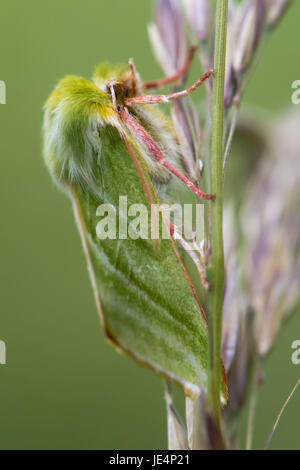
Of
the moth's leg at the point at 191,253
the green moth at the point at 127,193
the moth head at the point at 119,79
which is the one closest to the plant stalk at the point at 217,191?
the moth's leg at the point at 191,253

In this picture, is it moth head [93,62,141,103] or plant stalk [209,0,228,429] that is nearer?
plant stalk [209,0,228,429]

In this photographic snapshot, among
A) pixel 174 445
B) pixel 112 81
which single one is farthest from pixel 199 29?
pixel 174 445

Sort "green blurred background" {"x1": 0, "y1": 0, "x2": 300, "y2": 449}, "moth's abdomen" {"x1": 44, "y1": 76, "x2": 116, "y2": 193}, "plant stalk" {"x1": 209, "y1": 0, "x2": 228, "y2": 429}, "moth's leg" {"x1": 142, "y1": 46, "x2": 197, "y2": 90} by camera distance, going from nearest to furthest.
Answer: "plant stalk" {"x1": 209, "y1": 0, "x2": 228, "y2": 429}
"moth's abdomen" {"x1": 44, "y1": 76, "x2": 116, "y2": 193}
"moth's leg" {"x1": 142, "y1": 46, "x2": 197, "y2": 90}
"green blurred background" {"x1": 0, "y1": 0, "x2": 300, "y2": 449}

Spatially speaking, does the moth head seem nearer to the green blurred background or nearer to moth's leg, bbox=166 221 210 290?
moth's leg, bbox=166 221 210 290

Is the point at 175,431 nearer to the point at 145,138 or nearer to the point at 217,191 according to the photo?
the point at 217,191

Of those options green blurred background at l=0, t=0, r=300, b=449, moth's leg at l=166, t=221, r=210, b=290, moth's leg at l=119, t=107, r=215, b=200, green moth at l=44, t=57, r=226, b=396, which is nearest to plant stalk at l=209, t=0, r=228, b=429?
moth's leg at l=166, t=221, r=210, b=290

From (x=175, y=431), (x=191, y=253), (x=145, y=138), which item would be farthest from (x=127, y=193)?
(x=175, y=431)
